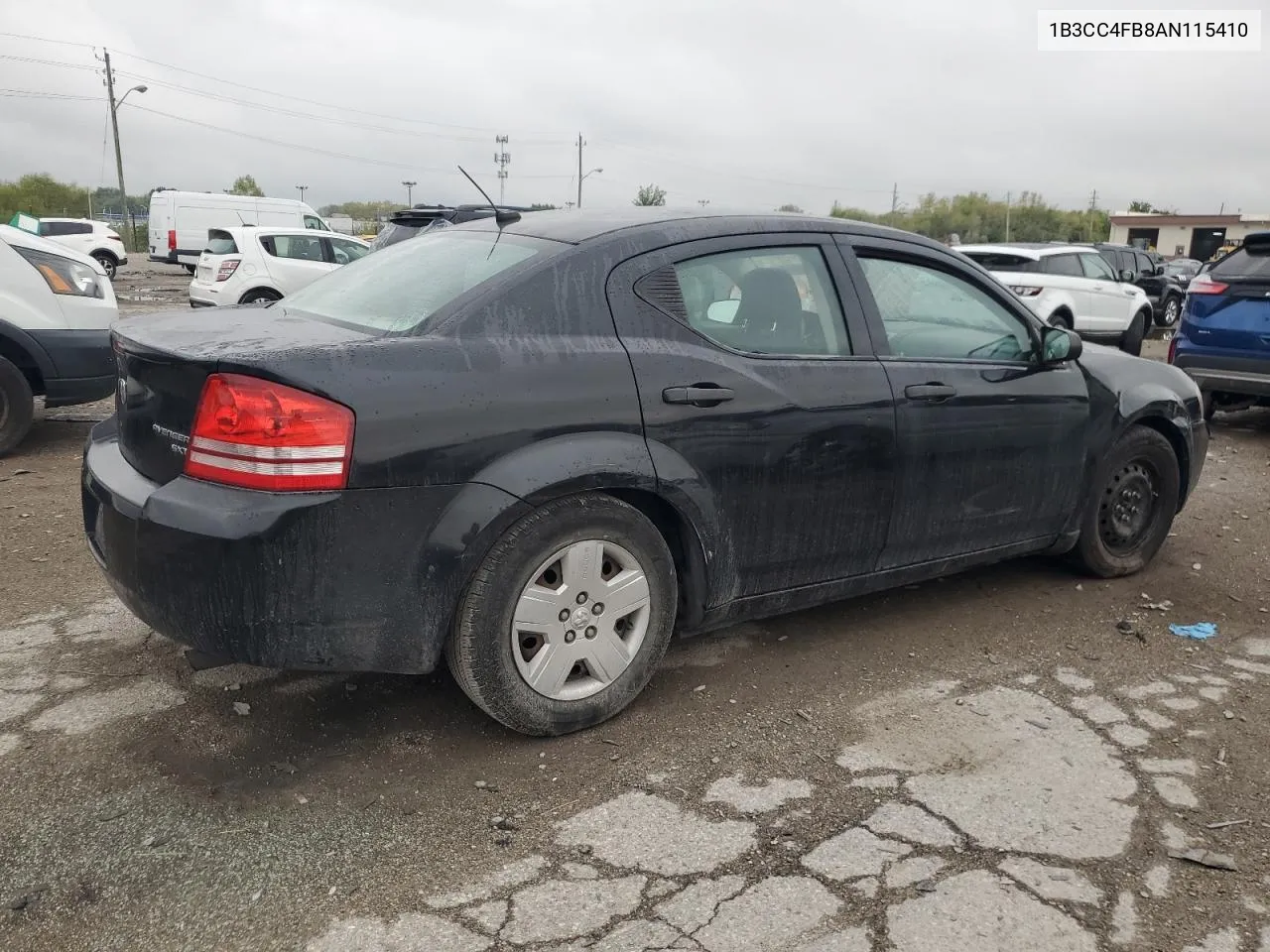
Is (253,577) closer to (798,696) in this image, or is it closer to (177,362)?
(177,362)

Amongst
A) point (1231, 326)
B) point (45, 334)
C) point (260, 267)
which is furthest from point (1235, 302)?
point (260, 267)

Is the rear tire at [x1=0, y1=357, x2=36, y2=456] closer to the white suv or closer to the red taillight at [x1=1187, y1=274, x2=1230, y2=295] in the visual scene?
the red taillight at [x1=1187, y1=274, x2=1230, y2=295]

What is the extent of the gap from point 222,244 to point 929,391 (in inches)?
602

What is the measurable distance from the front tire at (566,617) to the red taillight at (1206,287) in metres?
7.12

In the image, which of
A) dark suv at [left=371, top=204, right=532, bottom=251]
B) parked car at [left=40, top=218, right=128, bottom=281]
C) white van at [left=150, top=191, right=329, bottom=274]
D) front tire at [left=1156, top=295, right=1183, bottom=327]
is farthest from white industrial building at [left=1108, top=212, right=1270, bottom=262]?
dark suv at [left=371, top=204, right=532, bottom=251]

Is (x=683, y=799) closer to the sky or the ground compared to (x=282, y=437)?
closer to the ground

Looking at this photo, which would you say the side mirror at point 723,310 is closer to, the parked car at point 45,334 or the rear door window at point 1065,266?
the parked car at point 45,334

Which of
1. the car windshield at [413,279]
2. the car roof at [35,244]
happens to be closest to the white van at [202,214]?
the car roof at [35,244]

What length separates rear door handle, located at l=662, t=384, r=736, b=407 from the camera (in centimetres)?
313

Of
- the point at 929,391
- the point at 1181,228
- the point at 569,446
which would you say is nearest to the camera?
the point at 569,446

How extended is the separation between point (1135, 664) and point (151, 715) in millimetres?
3499

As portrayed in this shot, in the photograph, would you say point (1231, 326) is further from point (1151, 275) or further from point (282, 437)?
point (1151, 275)

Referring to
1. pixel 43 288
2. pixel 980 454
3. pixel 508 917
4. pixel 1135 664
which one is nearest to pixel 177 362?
pixel 508 917

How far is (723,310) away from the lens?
133 inches
